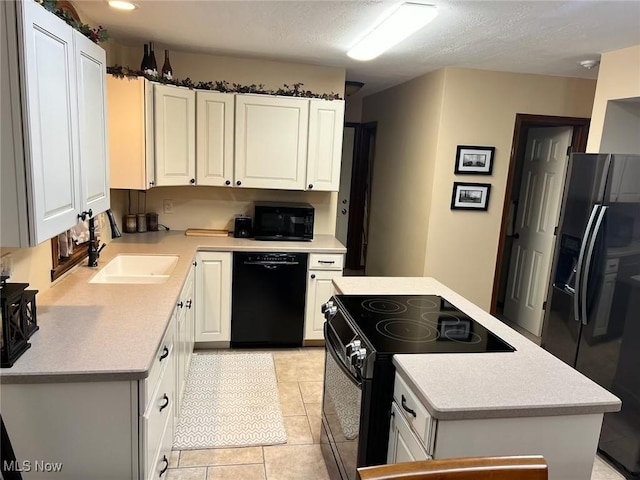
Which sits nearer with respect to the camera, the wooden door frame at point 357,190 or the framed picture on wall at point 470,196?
the framed picture on wall at point 470,196

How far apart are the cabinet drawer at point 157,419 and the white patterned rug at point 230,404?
39 centimetres

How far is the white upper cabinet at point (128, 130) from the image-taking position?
325 centimetres

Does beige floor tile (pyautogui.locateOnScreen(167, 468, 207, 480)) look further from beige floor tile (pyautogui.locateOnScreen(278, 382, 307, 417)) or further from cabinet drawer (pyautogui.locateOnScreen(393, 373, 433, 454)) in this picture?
cabinet drawer (pyautogui.locateOnScreen(393, 373, 433, 454))

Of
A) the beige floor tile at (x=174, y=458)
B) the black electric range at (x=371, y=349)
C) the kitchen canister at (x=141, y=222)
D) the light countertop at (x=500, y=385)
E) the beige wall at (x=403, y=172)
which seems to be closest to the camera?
the light countertop at (x=500, y=385)

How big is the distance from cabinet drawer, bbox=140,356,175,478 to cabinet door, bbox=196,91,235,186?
6.24 ft

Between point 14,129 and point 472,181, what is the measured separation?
355 centimetres

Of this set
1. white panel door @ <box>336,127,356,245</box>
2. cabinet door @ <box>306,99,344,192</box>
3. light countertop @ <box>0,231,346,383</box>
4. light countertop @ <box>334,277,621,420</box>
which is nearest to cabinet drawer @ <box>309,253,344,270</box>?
cabinet door @ <box>306,99,344,192</box>

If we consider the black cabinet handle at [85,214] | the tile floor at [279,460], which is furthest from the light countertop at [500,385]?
the black cabinet handle at [85,214]

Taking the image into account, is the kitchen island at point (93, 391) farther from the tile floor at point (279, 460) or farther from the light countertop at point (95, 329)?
the tile floor at point (279, 460)

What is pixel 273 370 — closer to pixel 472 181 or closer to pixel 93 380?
pixel 93 380

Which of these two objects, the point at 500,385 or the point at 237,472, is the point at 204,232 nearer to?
the point at 237,472

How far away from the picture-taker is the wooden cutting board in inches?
156

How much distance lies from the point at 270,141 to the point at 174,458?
2465 millimetres

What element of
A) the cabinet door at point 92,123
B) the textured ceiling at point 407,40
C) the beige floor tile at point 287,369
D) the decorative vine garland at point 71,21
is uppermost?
the textured ceiling at point 407,40
